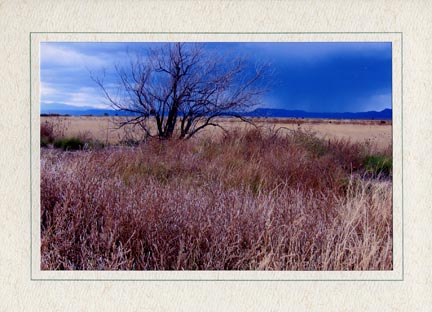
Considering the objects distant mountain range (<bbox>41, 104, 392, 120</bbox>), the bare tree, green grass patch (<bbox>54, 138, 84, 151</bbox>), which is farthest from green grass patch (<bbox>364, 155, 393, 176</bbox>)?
green grass patch (<bbox>54, 138, 84, 151</bbox>)

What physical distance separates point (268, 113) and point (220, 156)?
40 cm

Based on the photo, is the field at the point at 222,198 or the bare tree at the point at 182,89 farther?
the bare tree at the point at 182,89

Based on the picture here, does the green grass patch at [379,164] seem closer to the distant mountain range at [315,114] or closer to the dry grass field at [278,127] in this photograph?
A: the dry grass field at [278,127]

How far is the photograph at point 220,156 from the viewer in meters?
2.98

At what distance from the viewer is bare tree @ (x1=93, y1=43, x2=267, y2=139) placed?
3082 millimetres

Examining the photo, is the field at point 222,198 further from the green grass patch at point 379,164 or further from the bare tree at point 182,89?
the bare tree at point 182,89

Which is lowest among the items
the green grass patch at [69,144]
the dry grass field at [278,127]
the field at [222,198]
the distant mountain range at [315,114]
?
the field at [222,198]

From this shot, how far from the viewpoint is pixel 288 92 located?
10.2 ft

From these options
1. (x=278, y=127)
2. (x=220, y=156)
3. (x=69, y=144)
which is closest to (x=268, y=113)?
(x=278, y=127)

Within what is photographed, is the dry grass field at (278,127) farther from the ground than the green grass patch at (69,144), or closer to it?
farther from the ground

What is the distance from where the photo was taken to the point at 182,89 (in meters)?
3.20

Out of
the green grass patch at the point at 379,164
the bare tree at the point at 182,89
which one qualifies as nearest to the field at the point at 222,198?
the green grass patch at the point at 379,164
